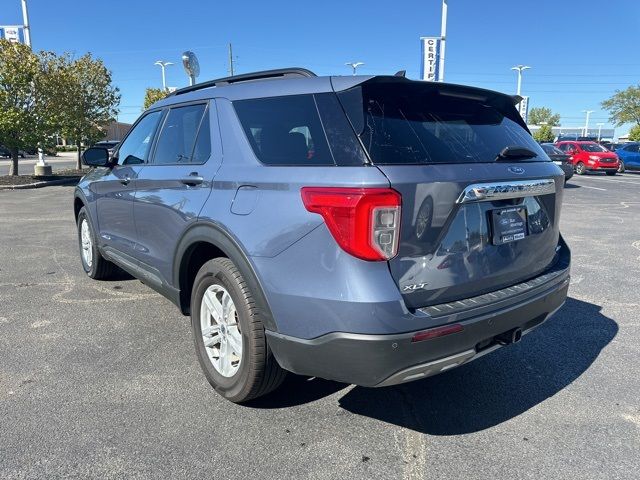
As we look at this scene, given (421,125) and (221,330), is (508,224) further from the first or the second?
(221,330)

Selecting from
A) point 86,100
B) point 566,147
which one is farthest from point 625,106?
point 86,100

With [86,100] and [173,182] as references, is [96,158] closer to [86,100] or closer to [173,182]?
[173,182]

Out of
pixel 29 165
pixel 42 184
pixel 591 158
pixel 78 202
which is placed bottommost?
pixel 42 184

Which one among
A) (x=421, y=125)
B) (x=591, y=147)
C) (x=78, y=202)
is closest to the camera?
(x=421, y=125)

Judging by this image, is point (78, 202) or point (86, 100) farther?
point (86, 100)

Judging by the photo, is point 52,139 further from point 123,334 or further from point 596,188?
point 596,188

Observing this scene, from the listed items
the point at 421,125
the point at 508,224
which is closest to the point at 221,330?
the point at 421,125

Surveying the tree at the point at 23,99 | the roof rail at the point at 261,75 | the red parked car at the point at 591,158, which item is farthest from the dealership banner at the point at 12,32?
the red parked car at the point at 591,158

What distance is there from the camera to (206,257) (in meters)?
3.24

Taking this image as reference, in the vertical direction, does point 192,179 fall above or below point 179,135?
below

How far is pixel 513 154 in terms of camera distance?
2795 millimetres

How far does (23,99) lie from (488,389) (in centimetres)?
1801

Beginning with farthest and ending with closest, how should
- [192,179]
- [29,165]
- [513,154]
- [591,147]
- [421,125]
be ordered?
[29,165] < [591,147] < [192,179] < [513,154] < [421,125]

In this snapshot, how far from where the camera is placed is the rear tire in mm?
5270
